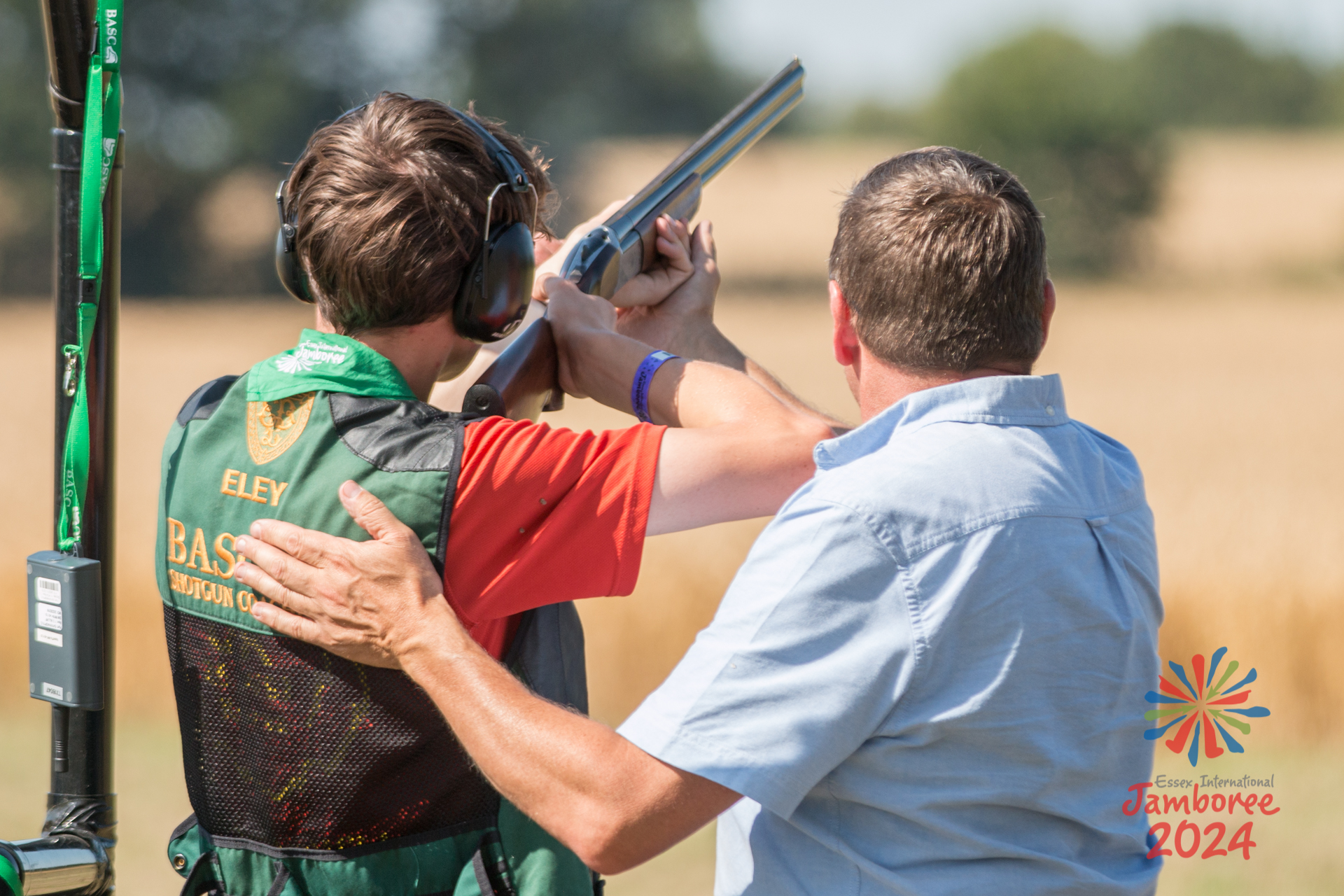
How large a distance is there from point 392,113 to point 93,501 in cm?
77

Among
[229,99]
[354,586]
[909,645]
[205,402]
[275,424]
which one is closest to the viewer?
[909,645]

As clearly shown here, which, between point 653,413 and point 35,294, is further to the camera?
point 35,294

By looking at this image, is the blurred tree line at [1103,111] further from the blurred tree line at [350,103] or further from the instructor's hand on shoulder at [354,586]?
the instructor's hand on shoulder at [354,586]

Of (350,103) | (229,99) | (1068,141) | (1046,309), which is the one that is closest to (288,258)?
(1046,309)

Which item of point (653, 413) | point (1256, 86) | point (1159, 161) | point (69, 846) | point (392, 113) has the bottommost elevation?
point (69, 846)

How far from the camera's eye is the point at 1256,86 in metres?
70.8

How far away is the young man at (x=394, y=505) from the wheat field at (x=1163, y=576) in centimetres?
297

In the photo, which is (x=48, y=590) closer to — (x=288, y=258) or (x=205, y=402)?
(x=205, y=402)

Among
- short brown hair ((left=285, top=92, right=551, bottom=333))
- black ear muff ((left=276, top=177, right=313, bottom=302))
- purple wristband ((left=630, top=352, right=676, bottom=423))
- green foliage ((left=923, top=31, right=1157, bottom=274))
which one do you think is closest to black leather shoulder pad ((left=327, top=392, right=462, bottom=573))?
short brown hair ((left=285, top=92, right=551, bottom=333))

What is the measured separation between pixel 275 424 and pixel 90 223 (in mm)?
424

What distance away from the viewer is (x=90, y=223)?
188 cm

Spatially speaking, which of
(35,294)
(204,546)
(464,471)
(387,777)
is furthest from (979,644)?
(35,294)

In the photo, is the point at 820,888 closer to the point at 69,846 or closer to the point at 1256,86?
the point at 69,846

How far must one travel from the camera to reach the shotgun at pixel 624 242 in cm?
219
